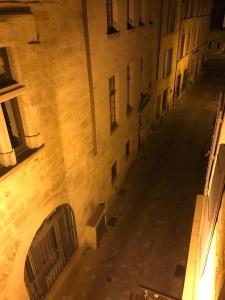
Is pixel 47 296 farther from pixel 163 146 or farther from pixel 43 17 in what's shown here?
pixel 163 146

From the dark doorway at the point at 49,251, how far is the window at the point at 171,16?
14534mm

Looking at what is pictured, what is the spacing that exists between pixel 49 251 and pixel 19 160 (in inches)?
149

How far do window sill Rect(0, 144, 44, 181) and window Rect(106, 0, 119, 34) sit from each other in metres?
5.59

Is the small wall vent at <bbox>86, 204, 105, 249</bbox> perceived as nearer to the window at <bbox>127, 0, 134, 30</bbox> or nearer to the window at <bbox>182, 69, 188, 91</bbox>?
the window at <bbox>127, 0, 134, 30</bbox>

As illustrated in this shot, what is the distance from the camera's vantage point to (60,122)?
21.8ft

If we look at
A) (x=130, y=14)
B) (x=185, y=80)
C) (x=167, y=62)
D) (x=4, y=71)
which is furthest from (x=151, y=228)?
(x=185, y=80)

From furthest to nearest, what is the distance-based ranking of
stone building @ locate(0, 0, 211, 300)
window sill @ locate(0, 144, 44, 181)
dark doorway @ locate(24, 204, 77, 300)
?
dark doorway @ locate(24, 204, 77, 300), stone building @ locate(0, 0, 211, 300), window sill @ locate(0, 144, 44, 181)

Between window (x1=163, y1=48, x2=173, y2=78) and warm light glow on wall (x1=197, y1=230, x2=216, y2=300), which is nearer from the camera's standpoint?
warm light glow on wall (x1=197, y1=230, x2=216, y2=300)

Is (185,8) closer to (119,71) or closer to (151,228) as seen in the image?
(119,71)

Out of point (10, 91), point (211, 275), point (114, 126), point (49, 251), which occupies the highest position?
point (10, 91)

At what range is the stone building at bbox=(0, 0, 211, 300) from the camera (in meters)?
5.22

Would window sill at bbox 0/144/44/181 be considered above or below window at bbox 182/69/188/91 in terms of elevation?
above

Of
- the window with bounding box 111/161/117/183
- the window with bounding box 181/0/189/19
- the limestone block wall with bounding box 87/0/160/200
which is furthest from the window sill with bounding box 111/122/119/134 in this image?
the window with bounding box 181/0/189/19

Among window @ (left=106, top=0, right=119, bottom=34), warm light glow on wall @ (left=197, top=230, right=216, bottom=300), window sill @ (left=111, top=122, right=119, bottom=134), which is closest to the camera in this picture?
warm light glow on wall @ (left=197, top=230, right=216, bottom=300)
